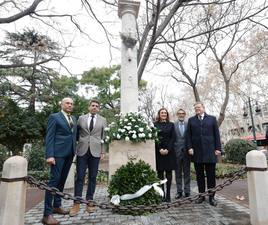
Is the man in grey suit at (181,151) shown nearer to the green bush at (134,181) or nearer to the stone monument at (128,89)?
the stone monument at (128,89)

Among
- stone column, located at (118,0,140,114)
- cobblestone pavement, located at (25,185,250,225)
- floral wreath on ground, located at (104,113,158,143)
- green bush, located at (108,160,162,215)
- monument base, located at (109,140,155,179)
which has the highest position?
stone column, located at (118,0,140,114)

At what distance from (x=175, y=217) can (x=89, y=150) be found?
198 cm

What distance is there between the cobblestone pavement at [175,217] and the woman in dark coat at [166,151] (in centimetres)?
82

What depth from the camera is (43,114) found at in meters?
18.6

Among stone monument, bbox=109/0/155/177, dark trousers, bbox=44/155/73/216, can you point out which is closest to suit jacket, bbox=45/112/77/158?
dark trousers, bbox=44/155/73/216

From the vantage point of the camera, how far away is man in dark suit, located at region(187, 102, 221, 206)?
522cm

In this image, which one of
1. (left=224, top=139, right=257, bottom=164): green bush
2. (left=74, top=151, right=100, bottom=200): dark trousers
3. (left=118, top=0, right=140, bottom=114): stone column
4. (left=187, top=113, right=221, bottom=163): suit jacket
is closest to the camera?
(left=74, top=151, right=100, bottom=200): dark trousers

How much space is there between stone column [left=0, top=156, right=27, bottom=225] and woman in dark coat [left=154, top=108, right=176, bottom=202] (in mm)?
3039

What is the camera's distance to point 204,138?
5320 millimetres

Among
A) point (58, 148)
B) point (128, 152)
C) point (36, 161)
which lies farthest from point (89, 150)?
point (36, 161)

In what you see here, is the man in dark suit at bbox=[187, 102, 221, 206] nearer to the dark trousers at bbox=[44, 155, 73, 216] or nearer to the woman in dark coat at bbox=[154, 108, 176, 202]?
the woman in dark coat at bbox=[154, 108, 176, 202]

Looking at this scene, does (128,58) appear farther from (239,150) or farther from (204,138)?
(239,150)

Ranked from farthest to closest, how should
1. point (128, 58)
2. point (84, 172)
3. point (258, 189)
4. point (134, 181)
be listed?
point (128, 58) → point (84, 172) → point (134, 181) → point (258, 189)

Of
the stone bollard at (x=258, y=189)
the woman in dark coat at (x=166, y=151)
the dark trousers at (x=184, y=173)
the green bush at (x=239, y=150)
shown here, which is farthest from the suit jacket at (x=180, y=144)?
the green bush at (x=239, y=150)
